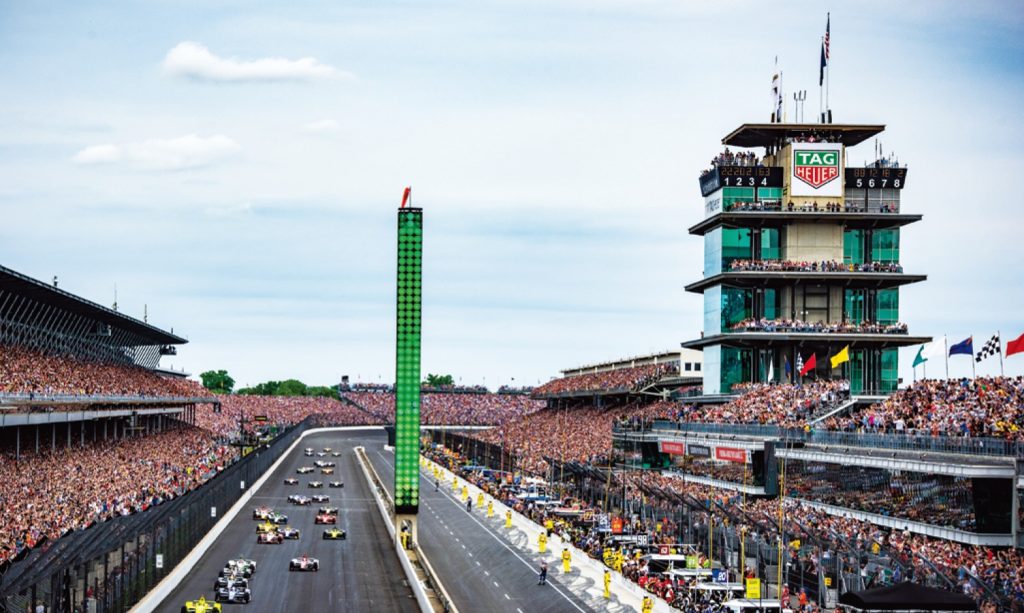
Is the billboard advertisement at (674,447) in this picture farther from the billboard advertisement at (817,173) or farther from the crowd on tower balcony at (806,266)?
the billboard advertisement at (817,173)

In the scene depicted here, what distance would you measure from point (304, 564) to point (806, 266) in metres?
45.6

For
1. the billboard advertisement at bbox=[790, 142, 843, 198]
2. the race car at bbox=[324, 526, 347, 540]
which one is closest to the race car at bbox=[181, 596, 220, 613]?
the race car at bbox=[324, 526, 347, 540]

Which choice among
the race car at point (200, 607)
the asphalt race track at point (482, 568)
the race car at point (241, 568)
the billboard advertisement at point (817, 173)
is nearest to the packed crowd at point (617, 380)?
the asphalt race track at point (482, 568)

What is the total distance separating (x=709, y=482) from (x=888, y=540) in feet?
112

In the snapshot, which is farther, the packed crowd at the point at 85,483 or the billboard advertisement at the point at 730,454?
the billboard advertisement at the point at 730,454

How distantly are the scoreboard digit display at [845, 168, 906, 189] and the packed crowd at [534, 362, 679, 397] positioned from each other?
103 feet

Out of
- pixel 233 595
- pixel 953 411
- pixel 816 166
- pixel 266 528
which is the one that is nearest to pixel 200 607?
pixel 233 595

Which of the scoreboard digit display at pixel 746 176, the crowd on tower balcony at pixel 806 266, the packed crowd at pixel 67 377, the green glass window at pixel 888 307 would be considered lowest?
the packed crowd at pixel 67 377

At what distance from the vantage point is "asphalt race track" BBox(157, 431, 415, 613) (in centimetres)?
5975

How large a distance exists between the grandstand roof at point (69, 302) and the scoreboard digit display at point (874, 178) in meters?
57.3

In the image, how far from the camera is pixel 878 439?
61.8m

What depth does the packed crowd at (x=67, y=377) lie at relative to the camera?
78000 mm

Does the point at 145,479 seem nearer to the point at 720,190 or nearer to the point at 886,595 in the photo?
the point at 720,190

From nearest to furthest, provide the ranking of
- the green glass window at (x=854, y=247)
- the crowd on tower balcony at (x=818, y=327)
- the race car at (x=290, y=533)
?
the race car at (x=290, y=533), the crowd on tower balcony at (x=818, y=327), the green glass window at (x=854, y=247)
